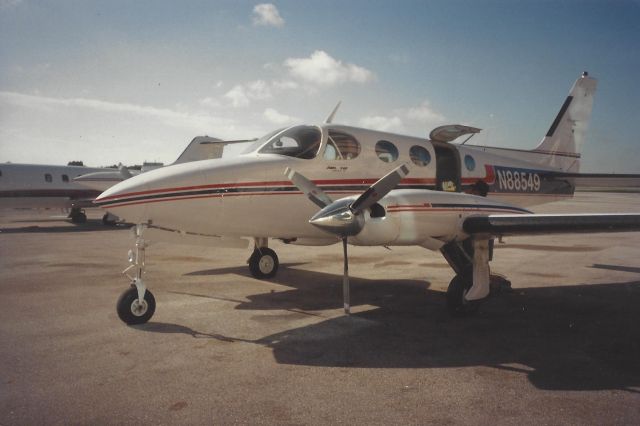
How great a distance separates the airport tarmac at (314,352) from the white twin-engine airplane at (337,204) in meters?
0.83

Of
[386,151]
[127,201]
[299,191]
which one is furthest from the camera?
[386,151]

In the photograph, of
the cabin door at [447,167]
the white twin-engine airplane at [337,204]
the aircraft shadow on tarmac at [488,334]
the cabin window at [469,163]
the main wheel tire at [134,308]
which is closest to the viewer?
the aircraft shadow on tarmac at [488,334]

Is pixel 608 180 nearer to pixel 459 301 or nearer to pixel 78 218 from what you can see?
pixel 459 301

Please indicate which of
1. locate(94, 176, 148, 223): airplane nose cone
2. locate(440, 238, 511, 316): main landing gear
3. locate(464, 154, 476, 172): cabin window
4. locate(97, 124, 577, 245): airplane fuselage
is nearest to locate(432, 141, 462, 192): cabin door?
locate(97, 124, 577, 245): airplane fuselage

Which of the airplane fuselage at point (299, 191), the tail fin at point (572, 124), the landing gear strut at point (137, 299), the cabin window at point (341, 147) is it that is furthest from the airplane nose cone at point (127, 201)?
the tail fin at point (572, 124)

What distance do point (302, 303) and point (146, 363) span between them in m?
3.50

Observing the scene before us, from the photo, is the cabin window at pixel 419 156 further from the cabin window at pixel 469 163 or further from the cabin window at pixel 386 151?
the cabin window at pixel 469 163

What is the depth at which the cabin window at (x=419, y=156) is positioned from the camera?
31.2 feet

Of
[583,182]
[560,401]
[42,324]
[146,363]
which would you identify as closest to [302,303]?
[146,363]

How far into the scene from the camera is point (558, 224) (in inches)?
263

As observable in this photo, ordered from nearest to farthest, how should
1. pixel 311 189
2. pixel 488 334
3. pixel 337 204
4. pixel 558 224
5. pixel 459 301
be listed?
pixel 337 204 < pixel 488 334 < pixel 558 224 < pixel 311 189 < pixel 459 301

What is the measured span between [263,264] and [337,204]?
487 cm

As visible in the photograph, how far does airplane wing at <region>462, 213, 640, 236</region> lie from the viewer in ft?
21.9

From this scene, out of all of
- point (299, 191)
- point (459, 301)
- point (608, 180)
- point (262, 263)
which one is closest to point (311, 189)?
point (299, 191)
